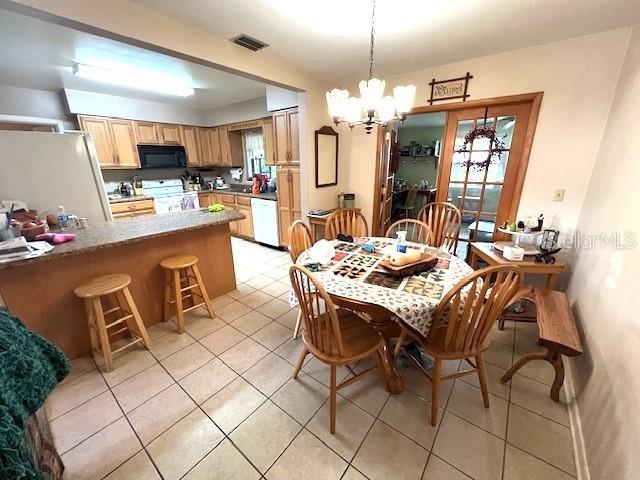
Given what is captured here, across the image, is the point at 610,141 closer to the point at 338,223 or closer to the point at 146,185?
the point at 338,223

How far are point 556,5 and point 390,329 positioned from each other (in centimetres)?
244

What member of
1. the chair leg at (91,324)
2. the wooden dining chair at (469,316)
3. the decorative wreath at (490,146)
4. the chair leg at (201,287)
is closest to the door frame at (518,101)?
the decorative wreath at (490,146)

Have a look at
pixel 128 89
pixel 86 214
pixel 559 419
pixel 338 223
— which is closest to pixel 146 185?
pixel 128 89

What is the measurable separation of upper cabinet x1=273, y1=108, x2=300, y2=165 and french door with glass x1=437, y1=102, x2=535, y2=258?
1.90 m

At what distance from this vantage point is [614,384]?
1175 millimetres

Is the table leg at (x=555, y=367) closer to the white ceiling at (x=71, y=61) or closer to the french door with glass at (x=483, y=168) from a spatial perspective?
the french door with glass at (x=483, y=168)

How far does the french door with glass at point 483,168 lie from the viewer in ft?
8.41

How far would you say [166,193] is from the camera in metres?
4.90

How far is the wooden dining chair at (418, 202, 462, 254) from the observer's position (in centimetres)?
248

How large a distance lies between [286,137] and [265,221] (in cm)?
140

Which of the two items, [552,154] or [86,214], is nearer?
[552,154]

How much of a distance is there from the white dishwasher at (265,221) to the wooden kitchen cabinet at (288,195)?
0.50ft

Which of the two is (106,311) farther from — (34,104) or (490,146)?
(490,146)

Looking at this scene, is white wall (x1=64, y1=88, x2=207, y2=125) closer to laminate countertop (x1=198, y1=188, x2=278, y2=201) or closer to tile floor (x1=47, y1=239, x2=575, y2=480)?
laminate countertop (x1=198, y1=188, x2=278, y2=201)
